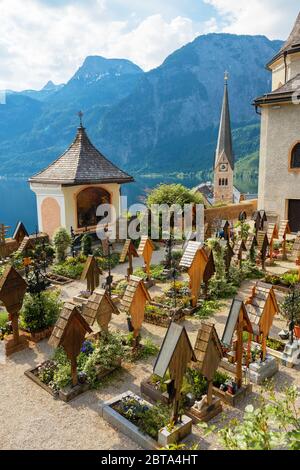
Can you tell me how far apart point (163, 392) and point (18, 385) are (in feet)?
11.1

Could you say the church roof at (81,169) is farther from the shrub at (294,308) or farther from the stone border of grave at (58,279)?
the shrub at (294,308)

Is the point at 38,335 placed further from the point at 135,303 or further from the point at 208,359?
the point at 208,359

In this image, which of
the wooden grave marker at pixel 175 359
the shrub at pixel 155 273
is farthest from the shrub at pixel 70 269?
the wooden grave marker at pixel 175 359

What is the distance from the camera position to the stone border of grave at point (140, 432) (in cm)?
630

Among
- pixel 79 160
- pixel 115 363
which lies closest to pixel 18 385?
pixel 115 363

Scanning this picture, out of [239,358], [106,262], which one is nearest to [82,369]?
[239,358]

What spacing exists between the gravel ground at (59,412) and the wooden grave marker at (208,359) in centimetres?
25

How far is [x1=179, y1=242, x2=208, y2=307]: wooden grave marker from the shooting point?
12336 mm

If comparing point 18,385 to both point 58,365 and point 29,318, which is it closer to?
point 58,365

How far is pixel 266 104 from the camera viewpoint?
21469 mm

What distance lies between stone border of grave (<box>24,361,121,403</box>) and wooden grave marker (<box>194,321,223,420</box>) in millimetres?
→ 2524

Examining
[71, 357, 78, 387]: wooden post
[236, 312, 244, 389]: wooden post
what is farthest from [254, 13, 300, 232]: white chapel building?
[71, 357, 78, 387]: wooden post

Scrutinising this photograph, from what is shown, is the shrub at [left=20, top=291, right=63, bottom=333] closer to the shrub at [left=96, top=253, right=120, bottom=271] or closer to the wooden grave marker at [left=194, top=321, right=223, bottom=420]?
the wooden grave marker at [left=194, top=321, right=223, bottom=420]

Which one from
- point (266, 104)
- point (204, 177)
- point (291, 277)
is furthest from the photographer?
point (204, 177)
